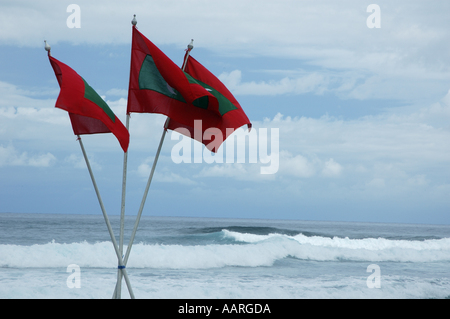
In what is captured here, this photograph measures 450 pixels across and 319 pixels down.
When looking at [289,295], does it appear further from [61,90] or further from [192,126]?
[61,90]

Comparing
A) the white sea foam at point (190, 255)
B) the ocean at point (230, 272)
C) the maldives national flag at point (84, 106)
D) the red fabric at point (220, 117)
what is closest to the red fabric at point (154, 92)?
the red fabric at point (220, 117)

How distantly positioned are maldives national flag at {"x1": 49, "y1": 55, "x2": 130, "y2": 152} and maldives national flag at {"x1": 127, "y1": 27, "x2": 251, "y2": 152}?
1.12 feet

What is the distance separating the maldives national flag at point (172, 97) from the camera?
5.51 metres

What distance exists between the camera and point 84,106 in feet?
16.9

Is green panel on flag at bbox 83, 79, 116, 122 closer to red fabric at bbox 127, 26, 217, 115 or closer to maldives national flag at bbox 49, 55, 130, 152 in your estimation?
maldives national flag at bbox 49, 55, 130, 152

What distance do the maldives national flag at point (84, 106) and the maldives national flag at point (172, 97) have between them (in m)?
0.34

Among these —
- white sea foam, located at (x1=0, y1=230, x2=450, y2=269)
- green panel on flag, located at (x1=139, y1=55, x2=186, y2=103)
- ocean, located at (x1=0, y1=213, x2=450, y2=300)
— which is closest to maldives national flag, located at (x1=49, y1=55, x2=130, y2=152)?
green panel on flag, located at (x1=139, y1=55, x2=186, y2=103)

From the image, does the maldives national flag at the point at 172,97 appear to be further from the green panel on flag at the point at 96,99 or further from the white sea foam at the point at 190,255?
the white sea foam at the point at 190,255

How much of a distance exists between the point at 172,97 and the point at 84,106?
113 centimetres

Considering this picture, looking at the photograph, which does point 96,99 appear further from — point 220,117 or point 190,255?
point 190,255

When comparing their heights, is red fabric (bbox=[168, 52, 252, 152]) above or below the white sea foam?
above

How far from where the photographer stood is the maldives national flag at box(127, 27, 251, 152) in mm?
5512
